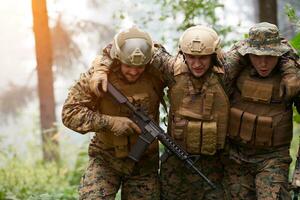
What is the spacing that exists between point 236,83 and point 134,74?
39.6 inches

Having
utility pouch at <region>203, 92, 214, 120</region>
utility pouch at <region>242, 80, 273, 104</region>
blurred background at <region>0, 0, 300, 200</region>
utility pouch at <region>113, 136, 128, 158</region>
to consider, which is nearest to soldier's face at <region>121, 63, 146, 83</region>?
utility pouch at <region>113, 136, 128, 158</region>

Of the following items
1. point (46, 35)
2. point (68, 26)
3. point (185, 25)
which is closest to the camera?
point (185, 25)

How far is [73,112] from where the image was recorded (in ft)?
17.6

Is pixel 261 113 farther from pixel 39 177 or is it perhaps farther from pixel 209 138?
pixel 39 177

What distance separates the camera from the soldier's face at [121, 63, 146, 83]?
5268 mm

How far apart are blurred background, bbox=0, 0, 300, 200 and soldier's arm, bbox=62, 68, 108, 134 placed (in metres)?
2.15

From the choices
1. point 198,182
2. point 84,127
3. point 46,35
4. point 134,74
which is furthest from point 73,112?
point 46,35

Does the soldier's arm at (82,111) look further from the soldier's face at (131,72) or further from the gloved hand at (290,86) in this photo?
the gloved hand at (290,86)

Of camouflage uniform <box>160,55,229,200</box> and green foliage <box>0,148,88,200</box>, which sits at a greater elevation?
camouflage uniform <box>160,55,229,200</box>

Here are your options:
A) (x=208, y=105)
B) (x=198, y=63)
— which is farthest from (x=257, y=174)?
(x=198, y=63)

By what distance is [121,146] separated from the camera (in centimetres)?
540

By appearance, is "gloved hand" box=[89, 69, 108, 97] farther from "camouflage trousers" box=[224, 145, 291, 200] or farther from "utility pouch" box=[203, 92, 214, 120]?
"camouflage trousers" box=[224, 145, 291, 200]

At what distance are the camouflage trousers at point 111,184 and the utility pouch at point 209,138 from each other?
640 millimetres

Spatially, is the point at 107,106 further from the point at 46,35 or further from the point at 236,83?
the point at 46,35
